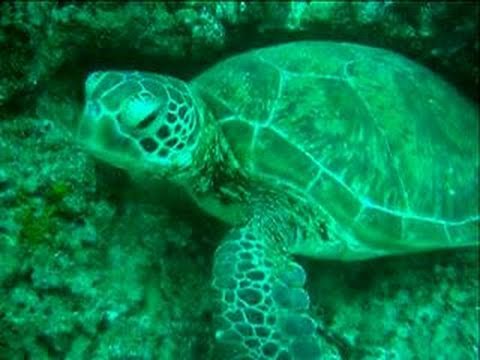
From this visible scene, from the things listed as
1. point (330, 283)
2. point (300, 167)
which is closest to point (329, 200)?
point (300, 167)

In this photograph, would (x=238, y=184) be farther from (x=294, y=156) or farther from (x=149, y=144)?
(x=149, y=144)

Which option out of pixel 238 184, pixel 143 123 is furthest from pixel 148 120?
pixel 238 184

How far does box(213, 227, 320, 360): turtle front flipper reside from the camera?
2.24 meters

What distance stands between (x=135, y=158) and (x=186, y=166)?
1.22 feet

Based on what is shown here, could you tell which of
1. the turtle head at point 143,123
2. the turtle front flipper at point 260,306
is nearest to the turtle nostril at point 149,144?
the turtle head at point 143,123

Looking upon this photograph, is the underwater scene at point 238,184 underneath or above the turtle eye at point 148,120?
underneath

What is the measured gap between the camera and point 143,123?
2.48 m

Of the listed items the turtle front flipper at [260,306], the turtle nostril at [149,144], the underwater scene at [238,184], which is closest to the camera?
the turtle front flipper at [260,306]

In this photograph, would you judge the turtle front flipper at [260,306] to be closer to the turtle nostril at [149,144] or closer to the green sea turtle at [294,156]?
the green sea turtle at [294,156]

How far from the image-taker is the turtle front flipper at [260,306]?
224 centimetres

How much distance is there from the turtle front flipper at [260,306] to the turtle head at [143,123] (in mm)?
575

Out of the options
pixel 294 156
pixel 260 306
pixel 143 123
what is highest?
pixel 143 123

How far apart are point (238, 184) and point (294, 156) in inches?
15.1

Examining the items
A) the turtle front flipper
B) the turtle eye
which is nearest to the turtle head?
the turtle eye
